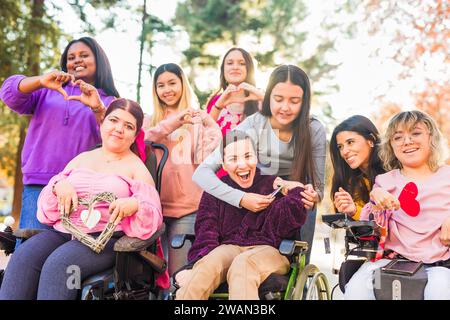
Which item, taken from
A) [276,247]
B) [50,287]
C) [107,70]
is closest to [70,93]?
[107,70]

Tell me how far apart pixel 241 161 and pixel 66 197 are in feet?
3.23

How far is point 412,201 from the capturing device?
300cm

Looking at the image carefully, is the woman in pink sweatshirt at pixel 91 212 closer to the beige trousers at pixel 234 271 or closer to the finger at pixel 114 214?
the finger at pixel 114 214

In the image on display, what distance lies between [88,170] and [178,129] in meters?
0.91

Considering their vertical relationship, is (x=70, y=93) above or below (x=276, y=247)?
above

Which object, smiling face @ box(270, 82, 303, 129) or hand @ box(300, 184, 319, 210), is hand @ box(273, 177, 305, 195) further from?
smiling face @ box(270, 82, 303, 129)

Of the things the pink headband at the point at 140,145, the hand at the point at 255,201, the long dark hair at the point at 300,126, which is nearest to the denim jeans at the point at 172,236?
the pink headband at the point at 140,145

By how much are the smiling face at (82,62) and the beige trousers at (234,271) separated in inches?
58.3

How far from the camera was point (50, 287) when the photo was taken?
269cm

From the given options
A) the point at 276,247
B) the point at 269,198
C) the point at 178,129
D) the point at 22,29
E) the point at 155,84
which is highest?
the point at 22,29

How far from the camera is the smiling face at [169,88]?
3811 millimetres

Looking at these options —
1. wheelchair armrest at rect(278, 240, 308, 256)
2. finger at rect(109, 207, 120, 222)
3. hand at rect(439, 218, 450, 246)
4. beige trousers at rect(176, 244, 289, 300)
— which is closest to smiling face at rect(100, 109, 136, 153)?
finger at rect(109, 207, 120, 222)

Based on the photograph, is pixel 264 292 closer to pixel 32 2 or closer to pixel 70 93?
pixel 70 93

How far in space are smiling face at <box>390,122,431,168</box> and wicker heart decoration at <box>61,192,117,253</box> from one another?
158 cm
